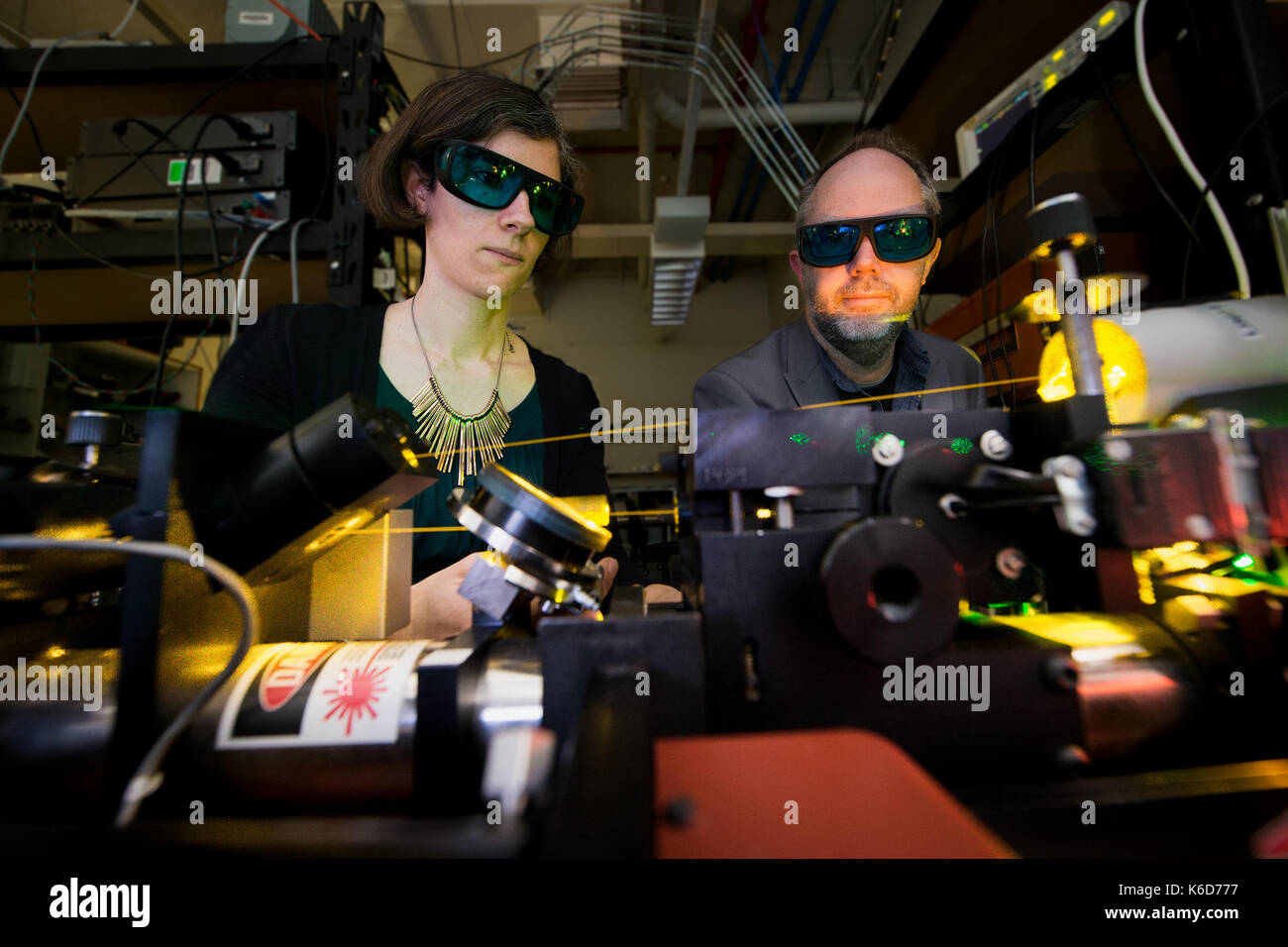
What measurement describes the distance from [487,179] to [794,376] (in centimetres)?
77

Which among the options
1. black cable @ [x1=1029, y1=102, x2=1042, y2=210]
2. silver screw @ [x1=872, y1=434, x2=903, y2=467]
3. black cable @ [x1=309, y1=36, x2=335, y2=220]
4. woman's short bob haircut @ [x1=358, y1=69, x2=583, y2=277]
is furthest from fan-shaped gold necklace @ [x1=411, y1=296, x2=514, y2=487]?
black cable @ [x1=1029, y1=102, x2=1042, y2=210]

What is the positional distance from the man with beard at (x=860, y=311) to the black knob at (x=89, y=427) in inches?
40.1

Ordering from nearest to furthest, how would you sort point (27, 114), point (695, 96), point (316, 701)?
point (316, 701) < point (27, 114) < point (695, 96)

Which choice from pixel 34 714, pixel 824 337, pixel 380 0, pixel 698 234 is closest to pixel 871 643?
pixel 34 714

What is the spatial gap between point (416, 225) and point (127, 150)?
72cm

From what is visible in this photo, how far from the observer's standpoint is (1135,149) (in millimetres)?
1058

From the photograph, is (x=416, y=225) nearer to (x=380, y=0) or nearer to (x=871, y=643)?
(x=871, y=643)

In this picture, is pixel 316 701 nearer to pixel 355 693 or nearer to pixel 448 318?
pixel 355 693

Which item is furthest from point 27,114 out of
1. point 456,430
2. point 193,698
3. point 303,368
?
point 193,698

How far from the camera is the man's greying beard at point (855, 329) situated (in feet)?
3.84

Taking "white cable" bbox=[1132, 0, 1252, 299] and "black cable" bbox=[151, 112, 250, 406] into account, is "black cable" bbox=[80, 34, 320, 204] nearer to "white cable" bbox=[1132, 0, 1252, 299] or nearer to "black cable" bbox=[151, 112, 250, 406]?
"black cable" bbox=[151, 112, 250, 406]

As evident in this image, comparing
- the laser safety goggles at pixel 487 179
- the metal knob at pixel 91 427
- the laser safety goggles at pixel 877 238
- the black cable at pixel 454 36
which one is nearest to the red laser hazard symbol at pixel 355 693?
the metal knob at pixel 91 427

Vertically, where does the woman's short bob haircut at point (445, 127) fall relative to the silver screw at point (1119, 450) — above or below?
above

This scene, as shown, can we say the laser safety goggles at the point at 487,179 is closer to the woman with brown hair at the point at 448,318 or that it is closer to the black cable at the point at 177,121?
the woman with brown hair at the point at 448,318
